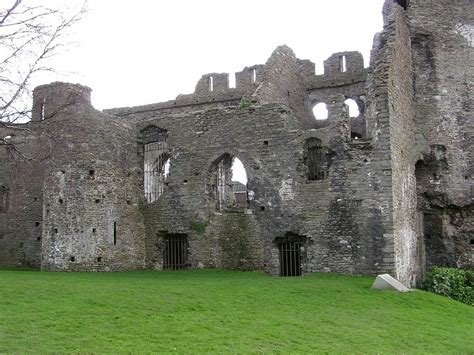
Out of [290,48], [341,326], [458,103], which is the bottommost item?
[341,326]

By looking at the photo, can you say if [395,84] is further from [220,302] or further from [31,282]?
[31,282]

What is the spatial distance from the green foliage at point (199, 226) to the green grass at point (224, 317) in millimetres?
4318

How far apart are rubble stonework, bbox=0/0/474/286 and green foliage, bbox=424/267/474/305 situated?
0.84 meters

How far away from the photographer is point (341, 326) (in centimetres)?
1155

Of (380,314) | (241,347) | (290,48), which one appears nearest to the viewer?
(241,347)

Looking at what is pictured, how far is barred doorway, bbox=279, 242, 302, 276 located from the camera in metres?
20.2

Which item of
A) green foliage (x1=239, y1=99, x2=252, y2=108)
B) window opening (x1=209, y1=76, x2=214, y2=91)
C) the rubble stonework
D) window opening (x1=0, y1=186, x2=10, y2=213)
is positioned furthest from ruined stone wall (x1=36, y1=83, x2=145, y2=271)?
window opening (x1=209, y1=76, x2=214, y2=91)

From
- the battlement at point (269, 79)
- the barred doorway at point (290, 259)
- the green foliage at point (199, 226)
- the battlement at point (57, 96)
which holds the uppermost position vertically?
the battlement at point (269, 79)

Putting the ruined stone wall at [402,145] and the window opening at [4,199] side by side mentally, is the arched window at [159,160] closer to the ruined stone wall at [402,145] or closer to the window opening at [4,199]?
the window opening at [4,199]

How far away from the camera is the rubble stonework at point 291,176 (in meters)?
19.0

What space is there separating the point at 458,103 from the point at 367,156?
593 centimetres

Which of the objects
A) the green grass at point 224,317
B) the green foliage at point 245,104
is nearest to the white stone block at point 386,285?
the green grass at point 224,317

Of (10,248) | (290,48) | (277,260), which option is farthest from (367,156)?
(10,248)

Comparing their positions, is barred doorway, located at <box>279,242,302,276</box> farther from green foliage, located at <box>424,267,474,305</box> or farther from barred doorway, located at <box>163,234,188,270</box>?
green foliage, located at <box>424,267,474,305</box>
